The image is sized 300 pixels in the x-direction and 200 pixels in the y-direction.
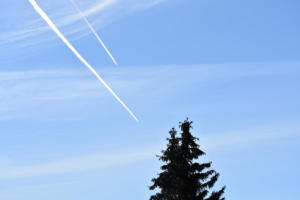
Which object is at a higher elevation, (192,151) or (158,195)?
(192,151)

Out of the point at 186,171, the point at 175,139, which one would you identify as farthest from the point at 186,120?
the point at 186,171

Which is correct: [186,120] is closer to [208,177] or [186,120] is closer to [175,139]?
[175,139]

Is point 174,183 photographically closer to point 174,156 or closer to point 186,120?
point 174,156

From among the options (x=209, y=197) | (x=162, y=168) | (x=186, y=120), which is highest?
(x=186, y=120)

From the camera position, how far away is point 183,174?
35.5m

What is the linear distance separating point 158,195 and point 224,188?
497cm

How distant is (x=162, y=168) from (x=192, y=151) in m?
2.69

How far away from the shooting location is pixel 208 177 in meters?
35.5

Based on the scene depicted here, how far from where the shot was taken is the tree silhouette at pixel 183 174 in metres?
35.0

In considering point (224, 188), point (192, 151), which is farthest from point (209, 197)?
point (192, 151)

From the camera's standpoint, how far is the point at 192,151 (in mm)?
36000

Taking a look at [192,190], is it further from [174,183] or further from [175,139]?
[175,139]

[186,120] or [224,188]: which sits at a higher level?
[186,120]

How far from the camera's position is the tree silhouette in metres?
35.0
